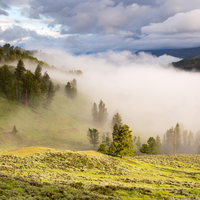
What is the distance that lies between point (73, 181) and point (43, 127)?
92.4 metres

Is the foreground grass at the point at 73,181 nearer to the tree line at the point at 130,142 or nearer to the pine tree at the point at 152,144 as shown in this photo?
the tree line at the point at 130,142

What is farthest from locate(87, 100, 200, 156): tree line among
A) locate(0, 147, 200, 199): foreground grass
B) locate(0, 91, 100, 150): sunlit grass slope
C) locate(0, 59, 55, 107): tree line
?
locate(0, 59, 55, 107): tree line

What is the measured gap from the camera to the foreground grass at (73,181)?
2031 cm

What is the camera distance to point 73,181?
2733 cm

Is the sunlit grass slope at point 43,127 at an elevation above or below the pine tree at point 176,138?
above

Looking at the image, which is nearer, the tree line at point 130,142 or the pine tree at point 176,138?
the tree line at point 130,142

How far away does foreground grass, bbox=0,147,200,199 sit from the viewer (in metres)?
20.3

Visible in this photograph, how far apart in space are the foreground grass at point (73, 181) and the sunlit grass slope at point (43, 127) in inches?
1875

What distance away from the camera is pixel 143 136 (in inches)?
6053

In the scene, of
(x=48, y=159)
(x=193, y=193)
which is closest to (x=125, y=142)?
(x=48, y=159)

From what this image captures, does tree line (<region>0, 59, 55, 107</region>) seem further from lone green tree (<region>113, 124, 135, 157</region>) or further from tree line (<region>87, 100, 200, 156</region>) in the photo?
lone green tree (<region>113, 124, 135, 157</region>)

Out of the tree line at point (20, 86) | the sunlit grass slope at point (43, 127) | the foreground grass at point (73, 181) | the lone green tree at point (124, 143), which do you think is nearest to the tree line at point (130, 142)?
the lone green tree at point (124, 143)

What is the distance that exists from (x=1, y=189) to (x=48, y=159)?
23.0 m

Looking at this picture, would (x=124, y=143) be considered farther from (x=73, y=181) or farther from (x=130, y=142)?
(x=73, y=181)
